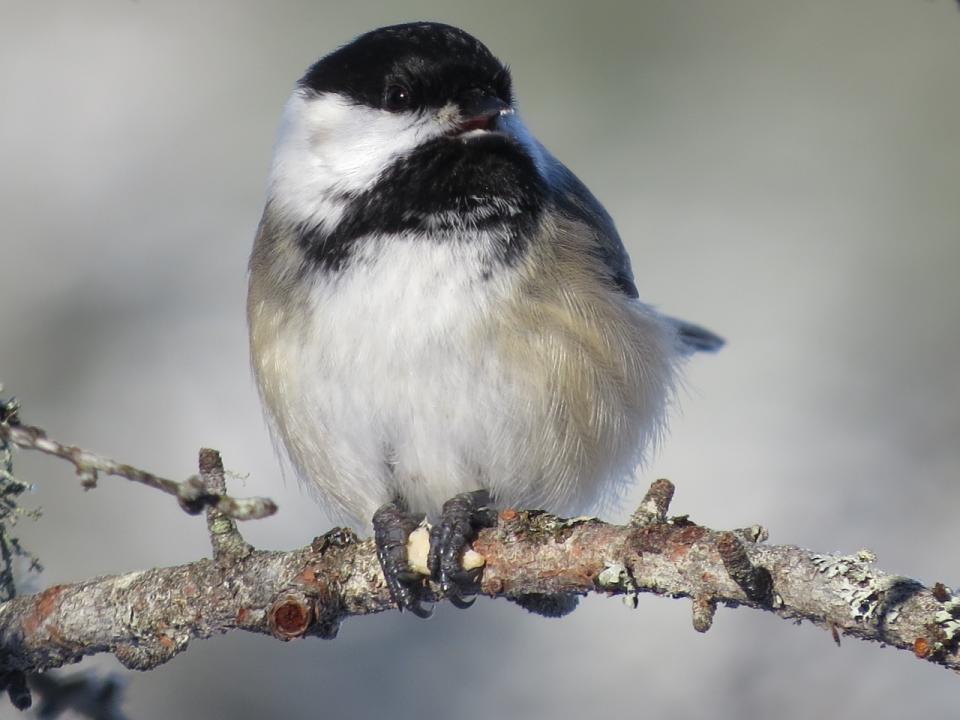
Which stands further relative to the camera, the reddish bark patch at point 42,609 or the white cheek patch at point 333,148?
the white cheek patch at point 333,148

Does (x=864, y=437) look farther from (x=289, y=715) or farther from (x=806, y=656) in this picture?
(x=289, y=715)

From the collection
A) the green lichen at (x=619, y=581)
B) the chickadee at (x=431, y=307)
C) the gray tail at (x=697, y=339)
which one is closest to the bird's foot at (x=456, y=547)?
the chickadee at (x=431, y=307)

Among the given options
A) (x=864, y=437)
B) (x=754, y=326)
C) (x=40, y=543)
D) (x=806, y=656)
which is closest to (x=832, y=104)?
(x=754, y=326)

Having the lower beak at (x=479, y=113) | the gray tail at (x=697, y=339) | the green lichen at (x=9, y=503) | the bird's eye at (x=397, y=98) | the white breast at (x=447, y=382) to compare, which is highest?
the gray tail at (x=697, y=339)

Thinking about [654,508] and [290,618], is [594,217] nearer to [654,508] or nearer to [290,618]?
[654,508]

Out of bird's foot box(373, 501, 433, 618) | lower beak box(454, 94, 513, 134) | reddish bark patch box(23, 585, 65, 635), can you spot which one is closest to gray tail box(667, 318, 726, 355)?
lower beak box(454, 94, 513, 134)

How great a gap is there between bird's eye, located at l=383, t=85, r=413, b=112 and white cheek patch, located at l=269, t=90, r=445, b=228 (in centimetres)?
2

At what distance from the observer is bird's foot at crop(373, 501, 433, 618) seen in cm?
254

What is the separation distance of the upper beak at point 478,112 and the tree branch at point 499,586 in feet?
3.42

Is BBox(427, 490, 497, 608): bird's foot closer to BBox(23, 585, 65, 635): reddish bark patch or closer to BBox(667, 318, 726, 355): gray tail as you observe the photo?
BBox(23, 585, 65, 635): reddish bark patch

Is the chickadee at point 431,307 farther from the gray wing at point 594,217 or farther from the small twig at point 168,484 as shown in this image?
the small twig at point 168,484

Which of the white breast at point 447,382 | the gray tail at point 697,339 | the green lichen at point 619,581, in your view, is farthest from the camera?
the gray tail at point 697,339

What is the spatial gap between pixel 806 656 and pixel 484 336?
2177 millimetres

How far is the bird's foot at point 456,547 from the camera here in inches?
98.0
